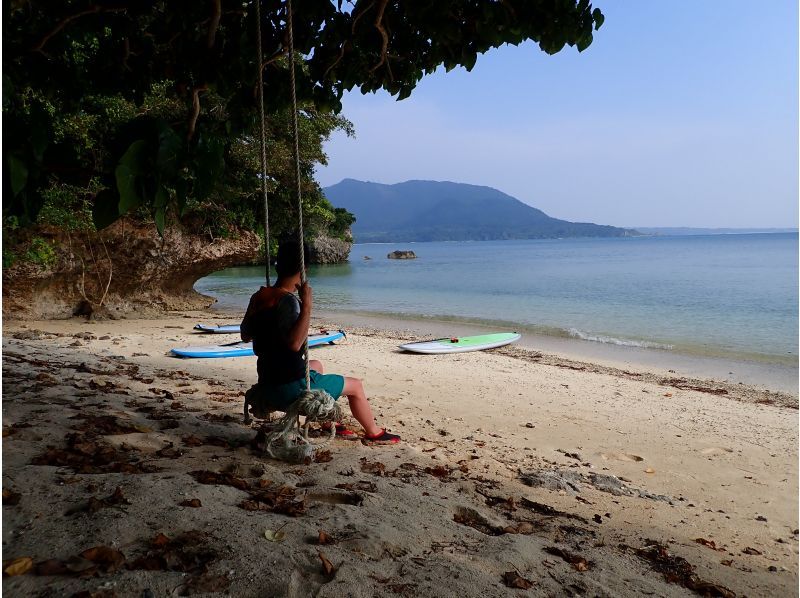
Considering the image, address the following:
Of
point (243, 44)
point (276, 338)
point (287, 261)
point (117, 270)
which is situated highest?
point (243, 44)

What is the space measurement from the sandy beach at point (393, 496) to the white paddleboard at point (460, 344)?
3576 mm

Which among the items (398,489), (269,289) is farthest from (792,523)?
(269,289)

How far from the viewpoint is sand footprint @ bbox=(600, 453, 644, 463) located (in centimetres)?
511

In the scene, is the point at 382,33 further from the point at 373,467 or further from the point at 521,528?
the point at 521,528

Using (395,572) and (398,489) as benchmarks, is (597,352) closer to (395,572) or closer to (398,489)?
(398,489)

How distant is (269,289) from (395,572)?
2014 mm

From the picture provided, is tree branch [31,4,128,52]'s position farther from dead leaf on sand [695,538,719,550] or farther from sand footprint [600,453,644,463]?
sand footprint [600,453,644,463]

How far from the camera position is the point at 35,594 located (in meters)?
1.76

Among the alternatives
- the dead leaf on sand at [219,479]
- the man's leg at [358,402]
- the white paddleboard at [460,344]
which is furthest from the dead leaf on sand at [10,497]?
the white paddleboard at [460,344]

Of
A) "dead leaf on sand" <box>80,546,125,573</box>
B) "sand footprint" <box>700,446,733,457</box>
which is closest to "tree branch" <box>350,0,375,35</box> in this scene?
"dead leaf on sand" <box>80,546,125,573</box>

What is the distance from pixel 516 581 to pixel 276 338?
6.78 feet

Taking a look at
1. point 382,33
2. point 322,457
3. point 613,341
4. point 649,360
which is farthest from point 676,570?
point 613,341

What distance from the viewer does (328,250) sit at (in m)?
49.7

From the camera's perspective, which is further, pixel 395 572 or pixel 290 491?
pixel 290 491
